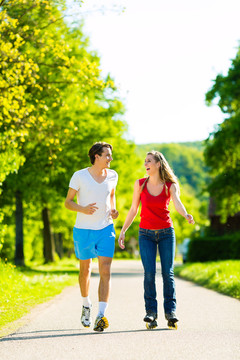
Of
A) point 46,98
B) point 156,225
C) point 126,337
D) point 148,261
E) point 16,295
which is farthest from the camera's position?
point 46,98

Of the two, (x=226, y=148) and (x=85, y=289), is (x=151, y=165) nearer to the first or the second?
(x=85, y=289)

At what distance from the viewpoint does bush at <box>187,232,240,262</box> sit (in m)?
27.1

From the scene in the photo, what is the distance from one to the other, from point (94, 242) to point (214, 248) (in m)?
22.0

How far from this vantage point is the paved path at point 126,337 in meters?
5.54

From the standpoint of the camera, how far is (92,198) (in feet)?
24.1

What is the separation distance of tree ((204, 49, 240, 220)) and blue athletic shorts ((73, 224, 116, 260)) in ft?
70.7

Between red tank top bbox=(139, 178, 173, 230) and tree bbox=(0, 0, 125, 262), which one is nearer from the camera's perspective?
red tank top bbox=(139, 178, 173, 230)

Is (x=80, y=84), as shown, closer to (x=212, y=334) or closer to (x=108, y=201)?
(x=108, y=201)

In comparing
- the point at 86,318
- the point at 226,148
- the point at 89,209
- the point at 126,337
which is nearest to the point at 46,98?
the point at 226,148

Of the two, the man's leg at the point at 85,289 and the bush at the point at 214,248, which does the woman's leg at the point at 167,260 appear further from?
the bush at the point at 214,248

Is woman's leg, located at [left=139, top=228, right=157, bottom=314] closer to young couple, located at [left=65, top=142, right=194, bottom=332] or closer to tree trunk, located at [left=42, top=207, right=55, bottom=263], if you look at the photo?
young couple, located at [left=65, top=142, right=194, bottom=332]

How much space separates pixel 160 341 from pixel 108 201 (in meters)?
1.93

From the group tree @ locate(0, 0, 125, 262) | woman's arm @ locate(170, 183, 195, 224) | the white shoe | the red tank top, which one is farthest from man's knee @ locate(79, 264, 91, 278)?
tree @ locate(0, 0, 125, 262)

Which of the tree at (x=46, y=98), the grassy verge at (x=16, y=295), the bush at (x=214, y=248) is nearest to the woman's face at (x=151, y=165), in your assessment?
the grassy verge at (x=16, y=295)
